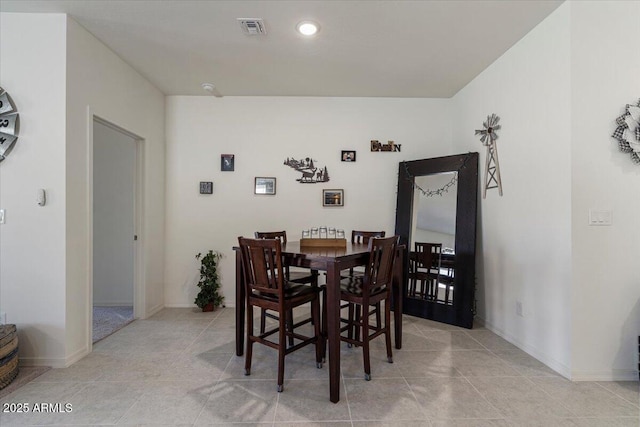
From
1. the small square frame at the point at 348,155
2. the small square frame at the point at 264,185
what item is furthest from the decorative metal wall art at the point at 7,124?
the small square frame at the point at 348,155

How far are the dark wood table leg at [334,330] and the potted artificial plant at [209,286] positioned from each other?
2.24m

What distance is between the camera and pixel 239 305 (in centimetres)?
240

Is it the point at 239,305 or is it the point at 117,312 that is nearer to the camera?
the point at 239,305

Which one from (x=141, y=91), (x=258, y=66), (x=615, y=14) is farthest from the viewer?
(x=141, y=91)

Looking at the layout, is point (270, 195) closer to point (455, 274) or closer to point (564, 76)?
point (455, 274)

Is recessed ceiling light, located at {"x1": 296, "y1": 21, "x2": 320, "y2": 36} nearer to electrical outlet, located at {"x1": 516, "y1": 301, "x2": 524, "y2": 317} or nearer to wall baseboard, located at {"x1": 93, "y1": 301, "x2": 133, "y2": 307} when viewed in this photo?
electrical outlet, located at {"x1": 516, "y1": 301, "x2": 524, "y2": 317}

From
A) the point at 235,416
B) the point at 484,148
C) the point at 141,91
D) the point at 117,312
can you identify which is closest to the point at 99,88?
the point at 141,91

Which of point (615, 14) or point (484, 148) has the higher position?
point (615, 14)

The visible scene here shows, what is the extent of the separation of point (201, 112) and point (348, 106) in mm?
1895

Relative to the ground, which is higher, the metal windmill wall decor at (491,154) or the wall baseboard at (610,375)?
the metal windmill wall decor at (491,154)

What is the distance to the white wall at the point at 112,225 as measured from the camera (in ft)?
12.8

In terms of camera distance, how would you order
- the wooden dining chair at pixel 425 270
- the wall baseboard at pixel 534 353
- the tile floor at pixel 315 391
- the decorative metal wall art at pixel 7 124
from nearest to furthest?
the tile floor at pixel 315 391 < the wall baseboard at pixel 534 353 < the decorative metal wall art at pixel 7 124 < the wooden dining chair at pixel 425 270

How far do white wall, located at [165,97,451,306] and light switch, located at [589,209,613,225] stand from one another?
6.58ft

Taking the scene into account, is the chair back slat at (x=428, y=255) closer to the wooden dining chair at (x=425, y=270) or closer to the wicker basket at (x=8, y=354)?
the wooden dining chair at (x=425, y=270)
